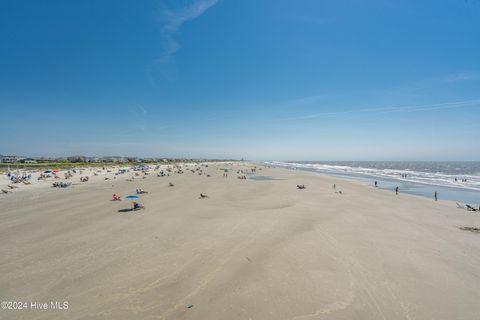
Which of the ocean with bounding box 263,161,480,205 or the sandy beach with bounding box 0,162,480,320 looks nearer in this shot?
the sandy beach with bounding box 0,162,480,320

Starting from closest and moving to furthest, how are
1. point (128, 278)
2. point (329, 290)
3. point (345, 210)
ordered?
point (329, 290)
point (128, 278)
point (345, 210)

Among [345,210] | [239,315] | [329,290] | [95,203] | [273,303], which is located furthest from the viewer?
[95,203]

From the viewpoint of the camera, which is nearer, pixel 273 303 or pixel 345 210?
pixel 273 303

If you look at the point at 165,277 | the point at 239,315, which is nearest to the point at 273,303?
the point at 239,315

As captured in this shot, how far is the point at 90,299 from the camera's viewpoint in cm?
663

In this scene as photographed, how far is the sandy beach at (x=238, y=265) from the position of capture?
642 cm

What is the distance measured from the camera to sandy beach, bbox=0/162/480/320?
642 centimetres

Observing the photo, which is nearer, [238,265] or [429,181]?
[238,265]

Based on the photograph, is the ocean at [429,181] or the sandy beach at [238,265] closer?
→ the sandy beach at [238,265]

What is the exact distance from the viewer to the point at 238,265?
8742 millimetres

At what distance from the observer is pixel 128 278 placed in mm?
7734

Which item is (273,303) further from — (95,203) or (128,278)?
A: (95,203)

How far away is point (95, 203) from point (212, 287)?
707 inches

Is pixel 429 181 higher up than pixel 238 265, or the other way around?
pixel 429 181
